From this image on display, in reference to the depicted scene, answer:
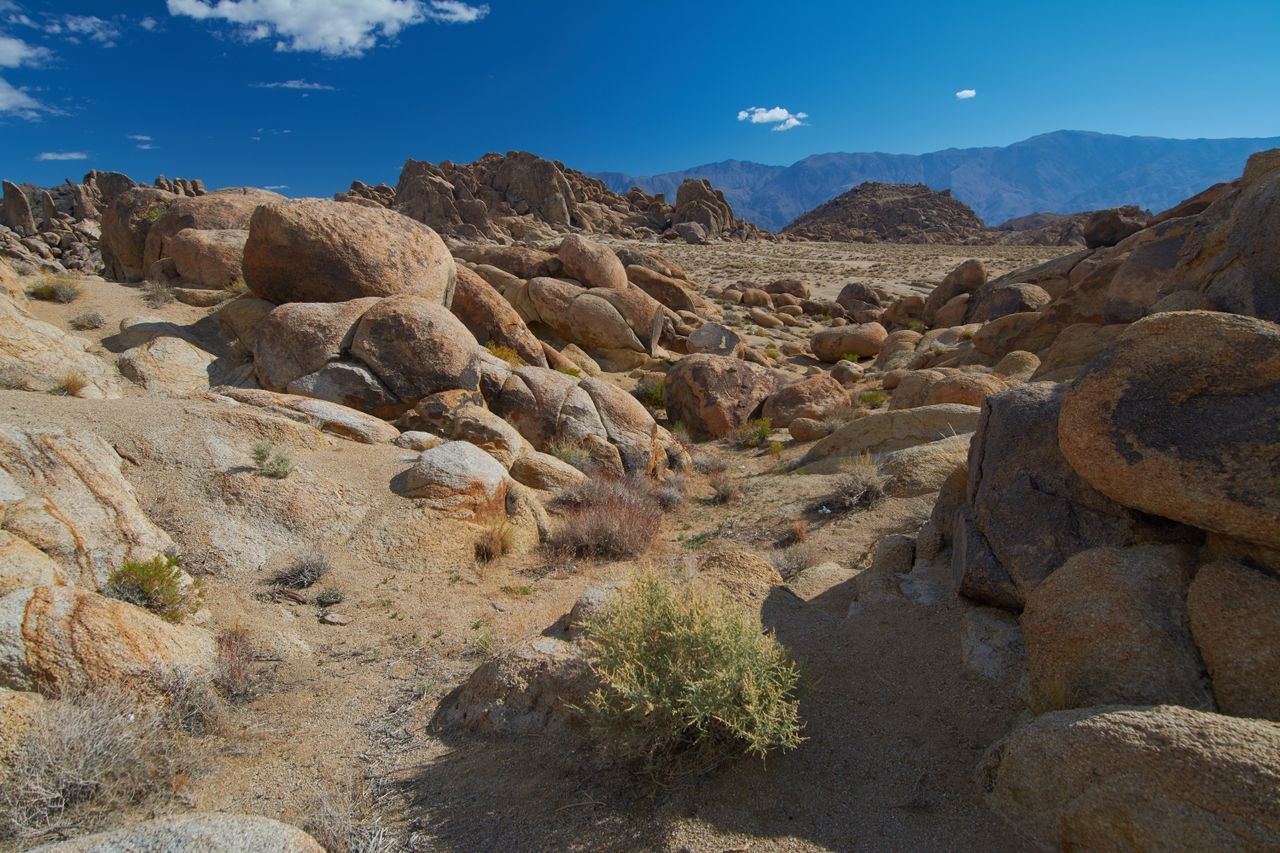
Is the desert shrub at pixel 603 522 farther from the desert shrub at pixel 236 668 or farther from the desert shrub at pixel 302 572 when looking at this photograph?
the desert shrub at pixel 236 668

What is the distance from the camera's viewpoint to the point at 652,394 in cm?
1568

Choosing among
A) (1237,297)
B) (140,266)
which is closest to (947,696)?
(1237,297)

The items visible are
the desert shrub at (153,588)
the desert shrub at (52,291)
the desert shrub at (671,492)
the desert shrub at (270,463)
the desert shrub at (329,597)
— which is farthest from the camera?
the desert shrub at (52,291)

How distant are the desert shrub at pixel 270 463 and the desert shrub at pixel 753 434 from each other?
915 cm

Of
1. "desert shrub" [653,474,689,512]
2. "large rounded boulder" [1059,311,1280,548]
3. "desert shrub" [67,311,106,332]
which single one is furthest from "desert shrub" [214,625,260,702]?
"desert shrub" [67,311,106,332]

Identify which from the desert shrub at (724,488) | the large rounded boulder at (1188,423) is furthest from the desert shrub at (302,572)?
the desert shrub at (724,488)

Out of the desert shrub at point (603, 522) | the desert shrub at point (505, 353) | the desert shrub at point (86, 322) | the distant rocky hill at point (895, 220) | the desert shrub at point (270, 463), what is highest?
the distant rocky hill at point (895, 220)

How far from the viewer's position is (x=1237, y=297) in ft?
16.4

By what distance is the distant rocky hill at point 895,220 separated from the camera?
81562 millimetres

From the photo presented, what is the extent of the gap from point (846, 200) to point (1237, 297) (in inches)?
4187

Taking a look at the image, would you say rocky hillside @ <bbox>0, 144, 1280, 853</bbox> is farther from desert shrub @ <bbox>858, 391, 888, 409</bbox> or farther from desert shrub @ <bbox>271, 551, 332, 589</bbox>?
desert shrub @ <bbox>858, 391, 888, 409</bbox>

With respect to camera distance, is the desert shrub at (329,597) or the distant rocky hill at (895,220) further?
the distant rocky hill at (895,220)

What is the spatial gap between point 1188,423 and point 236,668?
5.46m

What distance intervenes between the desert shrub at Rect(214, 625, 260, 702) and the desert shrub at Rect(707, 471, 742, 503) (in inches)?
262
